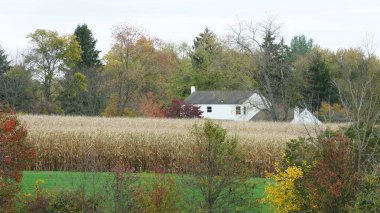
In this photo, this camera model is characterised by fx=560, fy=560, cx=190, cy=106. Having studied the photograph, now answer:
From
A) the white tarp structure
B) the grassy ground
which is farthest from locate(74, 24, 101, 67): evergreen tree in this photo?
the grassy ground

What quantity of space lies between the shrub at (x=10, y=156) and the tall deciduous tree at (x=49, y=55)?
46.2 metres

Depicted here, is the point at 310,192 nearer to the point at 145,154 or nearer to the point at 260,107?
the point at 145,154

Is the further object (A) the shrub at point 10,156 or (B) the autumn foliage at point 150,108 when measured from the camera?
(B) the autumn foliage at point 150,108

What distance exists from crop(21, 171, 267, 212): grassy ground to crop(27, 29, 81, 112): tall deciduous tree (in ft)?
141

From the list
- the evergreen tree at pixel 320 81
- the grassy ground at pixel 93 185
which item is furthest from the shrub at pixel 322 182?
the evergreen tree at pixel 320 81

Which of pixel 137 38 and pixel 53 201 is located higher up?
pixel 137 38

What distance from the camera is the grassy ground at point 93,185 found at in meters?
11.7

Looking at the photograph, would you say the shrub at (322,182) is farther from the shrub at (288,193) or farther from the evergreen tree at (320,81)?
the evergreen tree at (320,81)

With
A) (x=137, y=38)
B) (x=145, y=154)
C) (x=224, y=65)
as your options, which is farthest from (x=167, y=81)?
(x=145, y=154)

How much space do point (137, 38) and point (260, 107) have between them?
16.6 meters

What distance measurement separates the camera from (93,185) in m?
11.2

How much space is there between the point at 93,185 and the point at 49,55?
172 feet

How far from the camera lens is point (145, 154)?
21297mm

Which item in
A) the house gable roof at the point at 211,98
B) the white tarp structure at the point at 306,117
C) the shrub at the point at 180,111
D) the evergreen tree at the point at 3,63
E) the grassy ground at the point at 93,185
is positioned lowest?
the grassy ground at the point at 93,185
